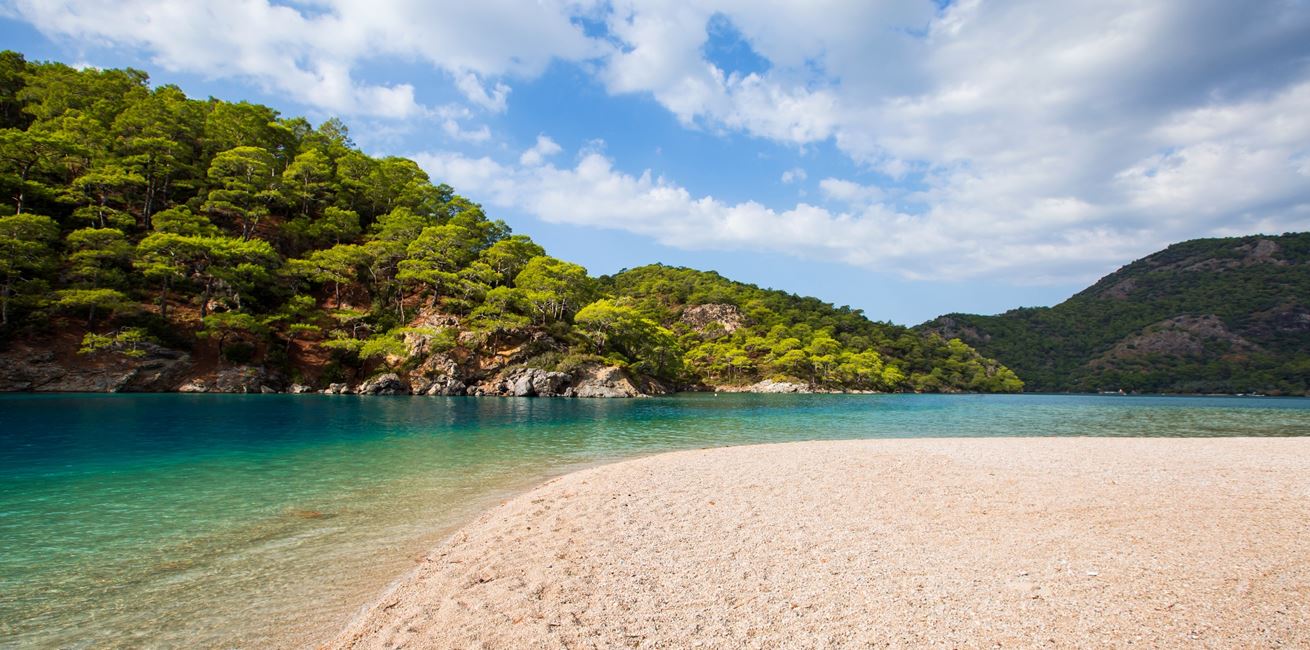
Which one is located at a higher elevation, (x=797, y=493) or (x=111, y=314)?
(x=111, y=314)

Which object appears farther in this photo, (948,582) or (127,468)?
(127,468)

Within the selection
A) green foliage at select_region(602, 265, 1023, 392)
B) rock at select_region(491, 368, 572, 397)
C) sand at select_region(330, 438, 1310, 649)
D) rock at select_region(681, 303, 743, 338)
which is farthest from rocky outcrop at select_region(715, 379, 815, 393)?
sand at select_region(330, 438, 1310, 649)

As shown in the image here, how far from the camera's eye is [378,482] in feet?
38.8

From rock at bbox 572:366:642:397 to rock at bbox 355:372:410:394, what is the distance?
A: 16922 millimetres

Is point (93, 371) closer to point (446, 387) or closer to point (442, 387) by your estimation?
point (442, 387)

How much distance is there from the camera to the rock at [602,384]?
2142 inches

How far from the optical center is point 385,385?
47969 mm

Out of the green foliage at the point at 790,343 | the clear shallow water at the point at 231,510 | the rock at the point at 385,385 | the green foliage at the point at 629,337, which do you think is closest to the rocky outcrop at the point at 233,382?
the rock at the point at 385,385

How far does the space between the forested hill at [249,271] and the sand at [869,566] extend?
149 ft

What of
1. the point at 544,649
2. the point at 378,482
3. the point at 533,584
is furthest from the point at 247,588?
the point at 378,482

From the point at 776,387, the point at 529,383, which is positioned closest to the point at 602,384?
the point at 529,383

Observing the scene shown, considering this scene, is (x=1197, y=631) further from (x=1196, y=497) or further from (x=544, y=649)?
(x=1196, y=497)

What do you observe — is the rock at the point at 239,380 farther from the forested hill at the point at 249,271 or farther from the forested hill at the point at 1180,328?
the forested hill at the point at 1180,328

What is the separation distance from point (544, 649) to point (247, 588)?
441 cm
